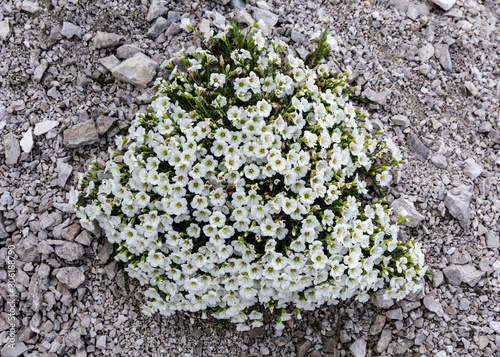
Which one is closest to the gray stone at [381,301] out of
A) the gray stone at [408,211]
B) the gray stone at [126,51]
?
the gray stone at [408,211]

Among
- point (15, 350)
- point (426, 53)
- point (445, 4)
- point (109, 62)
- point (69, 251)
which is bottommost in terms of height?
point (15, 350)

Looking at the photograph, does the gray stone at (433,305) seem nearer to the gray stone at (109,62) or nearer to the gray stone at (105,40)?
the gray stone at (109,62)

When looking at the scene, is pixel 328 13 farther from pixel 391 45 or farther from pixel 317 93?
pixel 317 93

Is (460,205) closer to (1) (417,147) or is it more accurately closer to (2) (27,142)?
(1) (417,147)

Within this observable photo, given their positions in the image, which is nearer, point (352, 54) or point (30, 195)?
point (30, 195)

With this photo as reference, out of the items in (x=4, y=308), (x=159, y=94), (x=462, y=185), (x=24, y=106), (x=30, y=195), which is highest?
Answer: (x=462, y=185)

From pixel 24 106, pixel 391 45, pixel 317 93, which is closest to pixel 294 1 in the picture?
pixel 391 45

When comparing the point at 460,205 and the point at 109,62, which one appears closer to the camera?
the point at 460,205

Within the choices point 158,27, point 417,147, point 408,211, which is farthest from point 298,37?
point 408,211

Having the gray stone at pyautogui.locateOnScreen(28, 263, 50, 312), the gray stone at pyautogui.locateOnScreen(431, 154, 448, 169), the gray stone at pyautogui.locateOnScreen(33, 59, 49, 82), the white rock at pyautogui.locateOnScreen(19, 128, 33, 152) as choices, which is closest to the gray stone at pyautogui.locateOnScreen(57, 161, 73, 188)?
the white rock at pyautogui.locateOnScreen(19, 128, 33, 152)
